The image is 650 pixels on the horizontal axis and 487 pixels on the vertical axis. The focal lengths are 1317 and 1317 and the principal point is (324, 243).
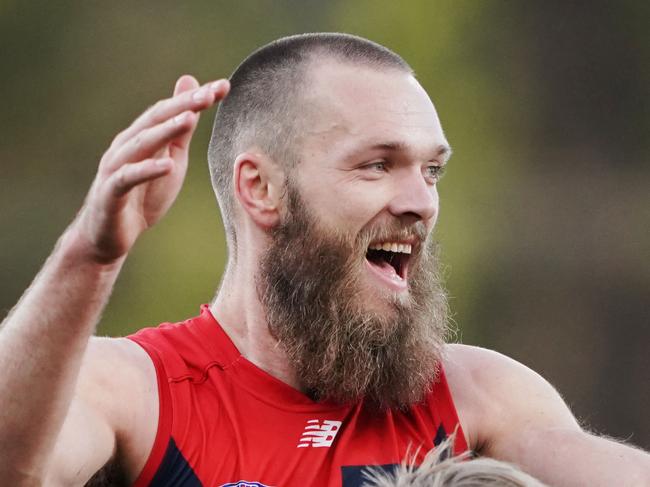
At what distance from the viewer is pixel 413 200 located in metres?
3.00

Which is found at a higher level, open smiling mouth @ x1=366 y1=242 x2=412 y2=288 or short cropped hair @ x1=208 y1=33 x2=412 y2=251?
short cropped hair @ x1=208 y1=33 x2=412 y2=251

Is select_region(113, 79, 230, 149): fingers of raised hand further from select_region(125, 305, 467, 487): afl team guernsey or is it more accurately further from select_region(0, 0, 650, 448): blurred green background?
select_region(0, 0, 650, 448): blurred green background

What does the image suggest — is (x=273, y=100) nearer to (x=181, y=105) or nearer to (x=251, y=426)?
(x=251, y=426)

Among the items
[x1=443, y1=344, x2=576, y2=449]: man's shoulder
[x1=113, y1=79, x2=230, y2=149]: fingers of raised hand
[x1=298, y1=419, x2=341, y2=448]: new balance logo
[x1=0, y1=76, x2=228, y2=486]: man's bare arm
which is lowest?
[x1=298, y1=419, x2=341, y2=448]: new balance logo

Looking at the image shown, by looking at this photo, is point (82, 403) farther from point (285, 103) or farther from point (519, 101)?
point (519, 101)

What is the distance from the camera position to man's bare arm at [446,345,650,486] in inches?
116

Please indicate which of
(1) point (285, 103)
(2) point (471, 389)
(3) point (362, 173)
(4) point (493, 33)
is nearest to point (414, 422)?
(2) point (471, 389)

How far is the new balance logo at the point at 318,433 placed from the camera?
2.99 metres

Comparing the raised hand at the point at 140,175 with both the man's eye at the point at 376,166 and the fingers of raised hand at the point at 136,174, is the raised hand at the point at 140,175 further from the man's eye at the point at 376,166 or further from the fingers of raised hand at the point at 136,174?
the man's eye at the point at 376,166

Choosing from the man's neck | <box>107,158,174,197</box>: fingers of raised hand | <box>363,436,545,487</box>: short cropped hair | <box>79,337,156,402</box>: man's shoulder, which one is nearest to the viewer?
<box>363,436,545,487</box>: short cropped hair

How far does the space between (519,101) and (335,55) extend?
22.5 ft

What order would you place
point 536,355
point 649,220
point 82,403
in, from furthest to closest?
point 649,220 → point 536,355 → point 82,403

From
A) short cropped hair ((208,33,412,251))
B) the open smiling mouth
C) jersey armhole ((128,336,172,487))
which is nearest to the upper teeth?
the open smiling mouth

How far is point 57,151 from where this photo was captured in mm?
9281
